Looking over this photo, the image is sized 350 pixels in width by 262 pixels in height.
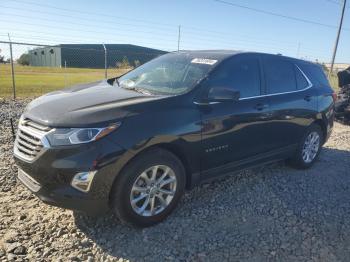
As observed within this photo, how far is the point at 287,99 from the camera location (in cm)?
501

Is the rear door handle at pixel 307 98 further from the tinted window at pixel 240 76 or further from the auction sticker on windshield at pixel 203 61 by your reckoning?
the auction sticker on windshield at pixel 203 61

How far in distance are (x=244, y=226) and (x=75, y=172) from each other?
1.90 metres

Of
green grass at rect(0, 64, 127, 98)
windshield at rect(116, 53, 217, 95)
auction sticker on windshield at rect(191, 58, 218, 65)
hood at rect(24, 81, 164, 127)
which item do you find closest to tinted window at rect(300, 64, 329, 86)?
auction sticker on windshield at rect(191, 58, 218, 65)

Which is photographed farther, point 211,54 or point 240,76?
point 211,54

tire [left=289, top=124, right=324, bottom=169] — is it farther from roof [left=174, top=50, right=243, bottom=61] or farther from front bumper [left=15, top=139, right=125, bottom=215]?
front bumper [left=15, top=139, right=125, bottom=215]

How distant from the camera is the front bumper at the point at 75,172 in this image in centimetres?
303

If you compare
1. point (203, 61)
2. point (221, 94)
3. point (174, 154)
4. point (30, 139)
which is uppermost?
point (203, 61)

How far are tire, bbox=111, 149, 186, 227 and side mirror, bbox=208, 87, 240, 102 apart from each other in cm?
78

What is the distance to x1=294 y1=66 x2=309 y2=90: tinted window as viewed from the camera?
17.8ft

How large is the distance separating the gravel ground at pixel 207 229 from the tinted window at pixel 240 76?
4.35 ft

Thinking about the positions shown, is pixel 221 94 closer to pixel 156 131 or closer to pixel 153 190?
pixel 156 131

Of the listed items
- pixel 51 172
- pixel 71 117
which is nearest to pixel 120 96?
pixel 71 117

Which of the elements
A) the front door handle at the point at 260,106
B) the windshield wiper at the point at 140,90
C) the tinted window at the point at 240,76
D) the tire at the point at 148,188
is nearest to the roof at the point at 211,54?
the tinted window at the point at 240,76

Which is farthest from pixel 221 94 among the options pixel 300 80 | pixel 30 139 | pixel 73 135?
pixel 300 80
